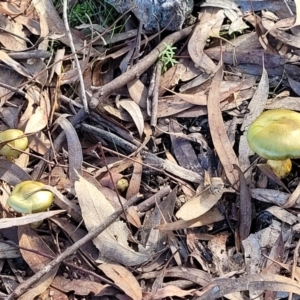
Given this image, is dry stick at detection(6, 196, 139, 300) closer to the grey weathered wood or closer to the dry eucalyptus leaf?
the dry eucalyptus leaf

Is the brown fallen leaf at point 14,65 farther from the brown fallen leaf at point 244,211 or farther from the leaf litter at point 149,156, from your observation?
the brown fallen leaf at point 244,211

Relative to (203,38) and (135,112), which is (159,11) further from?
(135,112)

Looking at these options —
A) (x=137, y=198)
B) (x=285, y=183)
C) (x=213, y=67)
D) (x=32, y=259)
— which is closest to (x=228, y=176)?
(x=285, y=183)

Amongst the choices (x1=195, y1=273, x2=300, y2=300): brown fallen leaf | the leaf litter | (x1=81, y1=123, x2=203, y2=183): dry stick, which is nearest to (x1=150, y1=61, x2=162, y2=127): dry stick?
the leaf litter

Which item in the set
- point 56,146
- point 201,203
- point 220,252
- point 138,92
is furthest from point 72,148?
point 220,252

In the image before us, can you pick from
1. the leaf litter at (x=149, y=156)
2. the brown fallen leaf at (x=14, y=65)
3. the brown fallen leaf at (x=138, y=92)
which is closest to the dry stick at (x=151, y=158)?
the leaf litter at (x=149, y=156)
